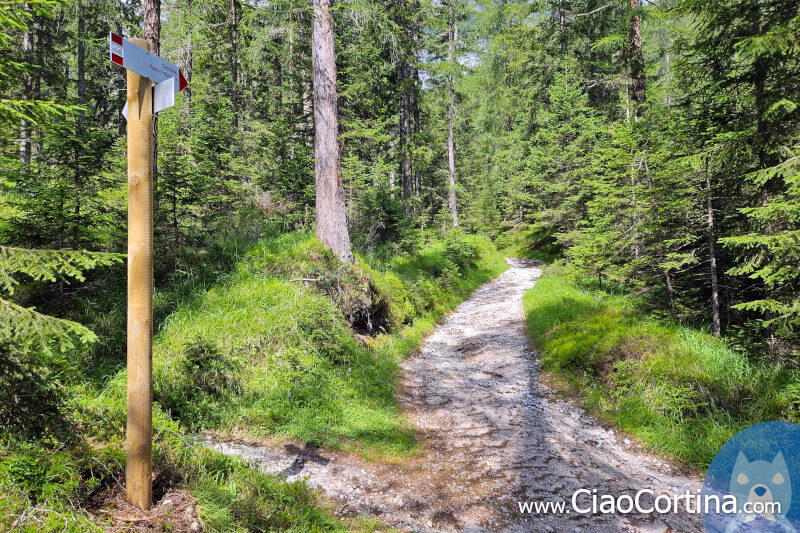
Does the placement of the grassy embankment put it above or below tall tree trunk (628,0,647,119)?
below

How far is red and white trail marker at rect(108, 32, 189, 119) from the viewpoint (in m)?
2.58

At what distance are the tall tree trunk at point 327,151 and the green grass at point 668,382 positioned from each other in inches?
223

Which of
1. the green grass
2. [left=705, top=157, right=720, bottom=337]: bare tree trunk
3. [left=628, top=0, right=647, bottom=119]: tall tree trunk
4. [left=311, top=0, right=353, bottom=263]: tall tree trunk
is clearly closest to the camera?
the green grass

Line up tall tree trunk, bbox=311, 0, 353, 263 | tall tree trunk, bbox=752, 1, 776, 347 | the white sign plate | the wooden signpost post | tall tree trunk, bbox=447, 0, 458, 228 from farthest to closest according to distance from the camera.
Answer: tall tree trunk, bbox=447, 0, 458, 228 → tall tree trunk, bbox=311, 0, 353, 263 → tall tree trunk, bbox=752, 1, 776, 347 → the wooden signpost post → the white sign plate

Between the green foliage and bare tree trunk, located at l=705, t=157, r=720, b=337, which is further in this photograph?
bare tree trunk, located at l=705, t=157, r=720, b=337

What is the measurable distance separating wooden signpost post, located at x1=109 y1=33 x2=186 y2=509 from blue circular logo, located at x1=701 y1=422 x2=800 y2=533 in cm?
521

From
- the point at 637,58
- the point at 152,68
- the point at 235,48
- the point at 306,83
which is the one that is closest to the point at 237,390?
the point at 152,68

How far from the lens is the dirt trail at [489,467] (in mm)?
3744

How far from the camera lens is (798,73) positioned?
552cm

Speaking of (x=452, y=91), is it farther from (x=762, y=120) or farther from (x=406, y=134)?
(x=762, y=120)

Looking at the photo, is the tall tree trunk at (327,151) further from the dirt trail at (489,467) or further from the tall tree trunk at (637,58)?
the tall tree trunk at (637,58)

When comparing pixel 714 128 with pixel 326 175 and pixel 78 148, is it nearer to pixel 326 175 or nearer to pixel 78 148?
pixel 326 175

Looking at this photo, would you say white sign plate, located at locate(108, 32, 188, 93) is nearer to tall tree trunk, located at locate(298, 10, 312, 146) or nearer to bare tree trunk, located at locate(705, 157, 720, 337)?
bare tree trunk, located at locate(705, 157, 720, 337)

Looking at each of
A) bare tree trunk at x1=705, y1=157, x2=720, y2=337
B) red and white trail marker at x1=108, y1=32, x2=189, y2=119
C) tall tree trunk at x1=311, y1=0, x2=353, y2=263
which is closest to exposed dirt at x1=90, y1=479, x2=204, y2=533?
red and white trail marker at x1=108, y1=32, x2=189, y2=119
